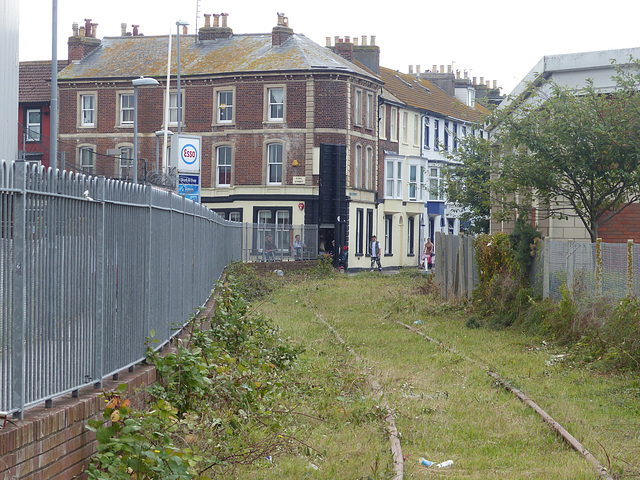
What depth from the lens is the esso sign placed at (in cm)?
2383

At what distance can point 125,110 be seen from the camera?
5200 centimetres

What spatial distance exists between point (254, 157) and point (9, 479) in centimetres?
4489

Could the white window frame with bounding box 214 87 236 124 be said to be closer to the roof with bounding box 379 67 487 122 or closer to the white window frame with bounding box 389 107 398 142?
the white window frame with bounding box 389 107 398 142

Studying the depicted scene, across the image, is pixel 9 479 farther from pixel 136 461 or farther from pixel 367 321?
pixel 367 321

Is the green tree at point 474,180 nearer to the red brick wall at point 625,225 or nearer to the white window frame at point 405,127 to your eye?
the red brick wall at point 625,225

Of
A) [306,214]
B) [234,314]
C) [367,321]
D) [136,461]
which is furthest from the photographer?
[306,214]

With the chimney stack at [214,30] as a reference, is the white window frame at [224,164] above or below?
below

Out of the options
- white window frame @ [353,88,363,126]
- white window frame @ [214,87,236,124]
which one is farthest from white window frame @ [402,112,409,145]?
white window frame @ [214,87,236,124]

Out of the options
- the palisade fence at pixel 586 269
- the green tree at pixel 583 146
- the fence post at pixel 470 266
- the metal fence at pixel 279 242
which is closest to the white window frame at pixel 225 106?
the metal fence at pixel 279 242

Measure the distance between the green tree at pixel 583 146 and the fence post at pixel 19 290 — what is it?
14.6 m

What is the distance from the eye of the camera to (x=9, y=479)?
4801 mm

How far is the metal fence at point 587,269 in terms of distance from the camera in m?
14.4

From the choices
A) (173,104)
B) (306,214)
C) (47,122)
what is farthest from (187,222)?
(47,122)

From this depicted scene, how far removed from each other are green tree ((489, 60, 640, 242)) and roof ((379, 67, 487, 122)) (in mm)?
38499
